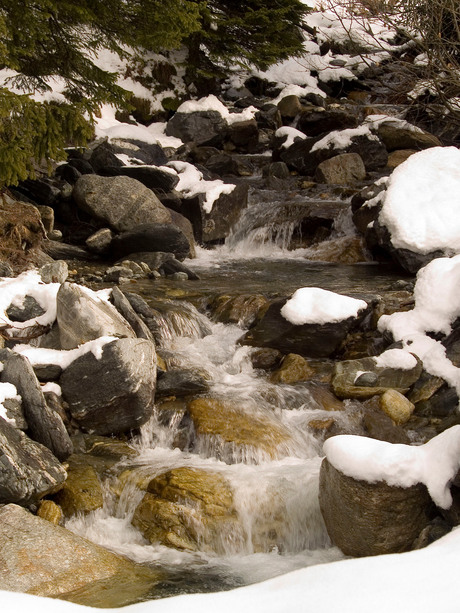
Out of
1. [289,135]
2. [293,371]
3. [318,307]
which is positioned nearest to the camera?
[293,371]

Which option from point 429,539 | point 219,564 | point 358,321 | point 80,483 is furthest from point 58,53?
point 429,539

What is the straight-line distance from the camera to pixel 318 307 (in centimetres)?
685

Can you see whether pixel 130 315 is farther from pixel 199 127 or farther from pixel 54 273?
pixel 199 127

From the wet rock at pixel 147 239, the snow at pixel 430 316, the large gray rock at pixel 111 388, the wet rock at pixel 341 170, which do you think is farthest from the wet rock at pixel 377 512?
the wet rock at pixel 341 170

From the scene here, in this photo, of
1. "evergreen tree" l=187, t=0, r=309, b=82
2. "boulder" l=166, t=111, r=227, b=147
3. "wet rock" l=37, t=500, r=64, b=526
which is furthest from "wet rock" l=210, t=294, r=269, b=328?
"evergreen tree" l=187, t=0, r=309, b=82

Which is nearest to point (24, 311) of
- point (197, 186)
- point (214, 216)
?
point (214, 216)

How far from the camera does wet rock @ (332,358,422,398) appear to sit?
595 centimetres

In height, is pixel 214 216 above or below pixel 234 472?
above

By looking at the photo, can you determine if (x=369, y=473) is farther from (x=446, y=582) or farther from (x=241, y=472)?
(x=446, y=582)

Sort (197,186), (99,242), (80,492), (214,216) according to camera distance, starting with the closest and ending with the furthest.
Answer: (80,492) < (99,242) < (214,216) < (197,186)

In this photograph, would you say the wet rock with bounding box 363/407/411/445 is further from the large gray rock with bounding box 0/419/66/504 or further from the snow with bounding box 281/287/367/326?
the large gray rock with bounding box 0/419/66/504

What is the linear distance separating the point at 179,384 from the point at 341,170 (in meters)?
9.87

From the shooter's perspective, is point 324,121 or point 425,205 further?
point 324,121

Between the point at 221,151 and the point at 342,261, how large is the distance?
7.74 meters
